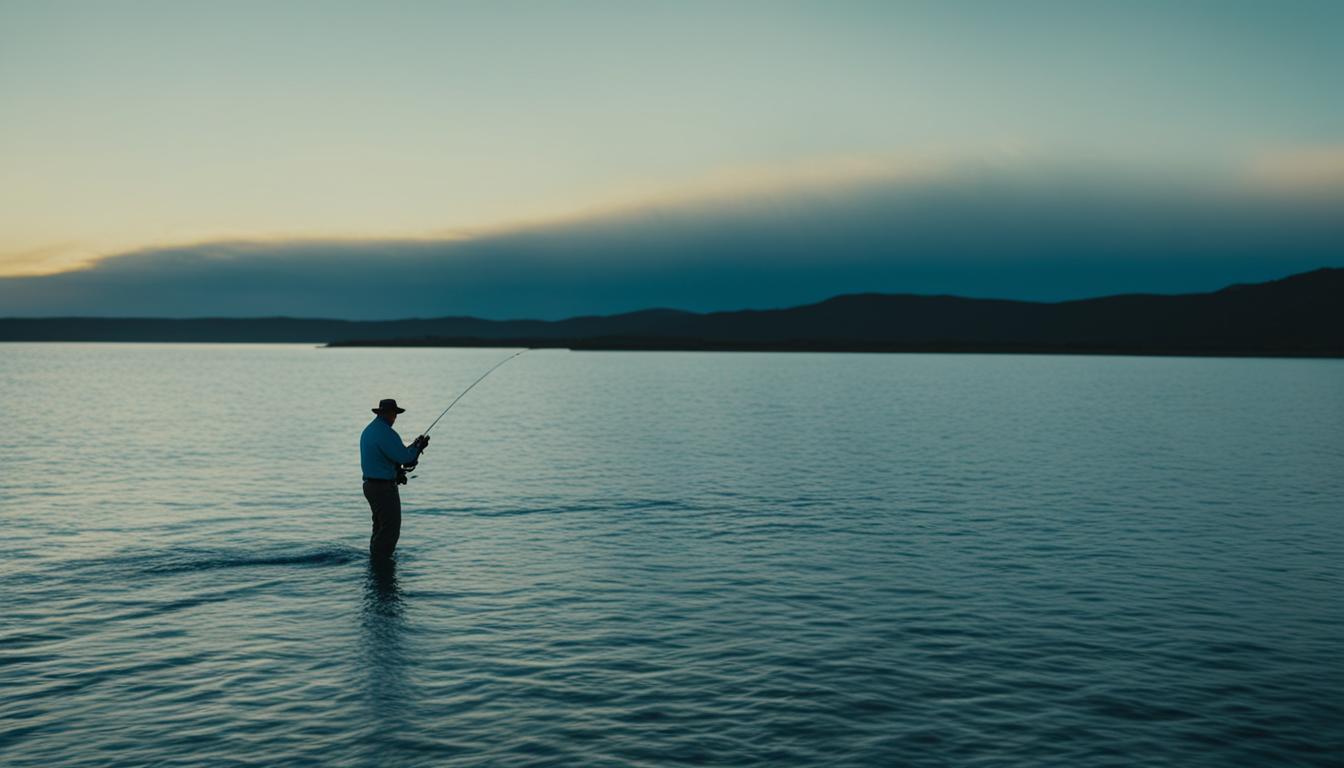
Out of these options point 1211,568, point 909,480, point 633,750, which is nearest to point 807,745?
point 633,750

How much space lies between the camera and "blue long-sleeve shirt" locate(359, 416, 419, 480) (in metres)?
14.9

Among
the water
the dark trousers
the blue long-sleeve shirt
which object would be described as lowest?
the water

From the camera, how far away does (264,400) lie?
65438mm

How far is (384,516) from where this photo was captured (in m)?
15.4

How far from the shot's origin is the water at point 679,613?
860 centimetres

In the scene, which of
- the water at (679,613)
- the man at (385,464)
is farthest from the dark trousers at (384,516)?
the water at (679,613)

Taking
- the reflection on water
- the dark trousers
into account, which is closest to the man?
the dark trousers

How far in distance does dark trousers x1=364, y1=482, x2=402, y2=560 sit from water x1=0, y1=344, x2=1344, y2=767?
36cm

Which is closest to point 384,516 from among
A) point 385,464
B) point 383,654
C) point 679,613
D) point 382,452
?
point 385,464

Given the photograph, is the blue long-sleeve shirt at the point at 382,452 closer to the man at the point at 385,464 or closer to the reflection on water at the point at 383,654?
the man at the point at 385,464

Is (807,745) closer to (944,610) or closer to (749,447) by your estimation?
(944,610)

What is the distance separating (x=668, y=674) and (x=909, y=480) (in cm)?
1738

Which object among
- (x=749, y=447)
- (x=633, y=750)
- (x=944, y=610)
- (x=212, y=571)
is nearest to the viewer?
(x=633, y=750)

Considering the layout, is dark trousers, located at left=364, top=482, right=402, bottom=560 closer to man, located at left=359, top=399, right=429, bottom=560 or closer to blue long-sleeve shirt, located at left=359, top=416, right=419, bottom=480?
man, located at left=359, top=399, right=429, bottom=560
